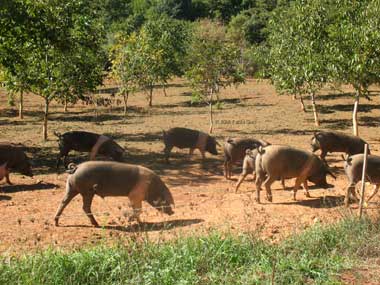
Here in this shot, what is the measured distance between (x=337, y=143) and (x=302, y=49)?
6.47 m

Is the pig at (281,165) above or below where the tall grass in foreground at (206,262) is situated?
above

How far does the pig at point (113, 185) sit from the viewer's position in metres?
8.73

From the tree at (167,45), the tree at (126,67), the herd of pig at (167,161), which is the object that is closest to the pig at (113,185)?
the herd of pig at (167,161)

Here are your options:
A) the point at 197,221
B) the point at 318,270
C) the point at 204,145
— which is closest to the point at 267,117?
the point at 204,145

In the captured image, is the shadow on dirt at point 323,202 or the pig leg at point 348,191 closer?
the pig leg at point 348,191

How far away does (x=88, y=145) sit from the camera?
554 inches

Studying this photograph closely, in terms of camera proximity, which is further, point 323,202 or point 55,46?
point 55,46

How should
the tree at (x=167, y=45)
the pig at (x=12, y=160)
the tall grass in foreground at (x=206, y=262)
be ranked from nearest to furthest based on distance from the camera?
the tall grass in foreground at (x=206, y=262) → the pig at (x=12, y=160) → the tree at (x=167, y=45)

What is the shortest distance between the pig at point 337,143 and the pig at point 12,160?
7.48m

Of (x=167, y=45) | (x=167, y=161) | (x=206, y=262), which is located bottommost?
(x=167, y=161)

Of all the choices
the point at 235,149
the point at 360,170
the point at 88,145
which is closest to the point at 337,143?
the point at 235,149

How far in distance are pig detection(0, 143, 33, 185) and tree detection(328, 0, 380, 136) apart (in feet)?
30.7

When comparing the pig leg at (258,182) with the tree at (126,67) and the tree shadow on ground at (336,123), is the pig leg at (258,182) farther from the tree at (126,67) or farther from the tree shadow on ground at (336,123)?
the tree at (126,67)

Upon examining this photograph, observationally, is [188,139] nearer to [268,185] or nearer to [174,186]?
[174,186]
